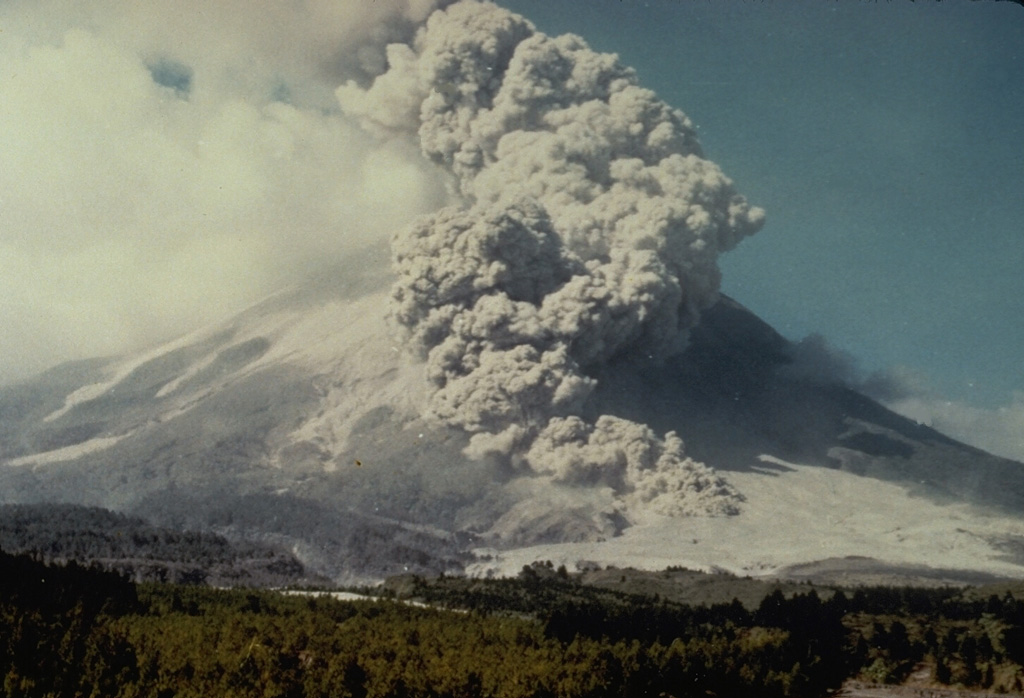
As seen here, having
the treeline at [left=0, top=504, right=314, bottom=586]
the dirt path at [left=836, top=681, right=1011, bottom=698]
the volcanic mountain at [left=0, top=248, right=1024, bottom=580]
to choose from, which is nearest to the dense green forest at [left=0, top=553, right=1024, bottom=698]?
the dirt path at [left=836, top=681, right=1011, bottom=698]

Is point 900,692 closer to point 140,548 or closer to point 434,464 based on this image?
point 140,548

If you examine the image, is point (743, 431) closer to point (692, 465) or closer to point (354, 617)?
point (692, 465)

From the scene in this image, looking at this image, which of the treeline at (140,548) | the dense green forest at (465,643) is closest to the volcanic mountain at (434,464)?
the treeline at (140,548)

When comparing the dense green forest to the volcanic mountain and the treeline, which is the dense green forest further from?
the volcanic mountain

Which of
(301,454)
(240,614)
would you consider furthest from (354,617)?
(301,454)

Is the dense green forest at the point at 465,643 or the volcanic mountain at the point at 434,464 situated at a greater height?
the volcanic mountain at the point at 434,464

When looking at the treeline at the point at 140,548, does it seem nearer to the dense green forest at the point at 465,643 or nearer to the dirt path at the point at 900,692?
the dense green forest at the point at 465,643

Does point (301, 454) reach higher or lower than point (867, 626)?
higher
